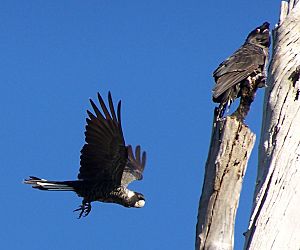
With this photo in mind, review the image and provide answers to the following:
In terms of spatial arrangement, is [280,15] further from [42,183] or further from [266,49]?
[42,183]

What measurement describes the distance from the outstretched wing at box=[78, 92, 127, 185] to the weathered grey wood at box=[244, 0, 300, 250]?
4175 millimetres

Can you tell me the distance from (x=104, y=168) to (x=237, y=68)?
3014 millimetres

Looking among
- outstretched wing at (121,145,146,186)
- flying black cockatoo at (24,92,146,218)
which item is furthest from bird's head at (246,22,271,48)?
outstretched wing at (121,145,146,186)

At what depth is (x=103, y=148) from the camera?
394 inches

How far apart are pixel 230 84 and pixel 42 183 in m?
3.62

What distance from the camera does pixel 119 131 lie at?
974 cm

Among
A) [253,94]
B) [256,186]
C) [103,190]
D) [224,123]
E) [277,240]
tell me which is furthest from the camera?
[103,190]

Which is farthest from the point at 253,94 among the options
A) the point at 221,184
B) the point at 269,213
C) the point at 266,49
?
the point at 269,213

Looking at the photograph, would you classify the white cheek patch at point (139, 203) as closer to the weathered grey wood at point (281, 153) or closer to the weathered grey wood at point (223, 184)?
the weathered grey wood at point (223, 184)

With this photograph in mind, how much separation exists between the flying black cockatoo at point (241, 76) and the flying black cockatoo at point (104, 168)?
1.65 meters

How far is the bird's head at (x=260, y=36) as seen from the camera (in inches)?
395

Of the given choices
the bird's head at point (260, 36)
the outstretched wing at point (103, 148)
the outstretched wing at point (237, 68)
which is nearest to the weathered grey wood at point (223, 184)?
the outstretched wing at point (237, 68)

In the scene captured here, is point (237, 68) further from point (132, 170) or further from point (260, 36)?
point (132, 170)

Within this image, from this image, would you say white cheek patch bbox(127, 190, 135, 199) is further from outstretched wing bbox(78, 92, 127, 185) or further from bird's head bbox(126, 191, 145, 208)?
outstretched wing bbox(78, 92, 127, 185)
